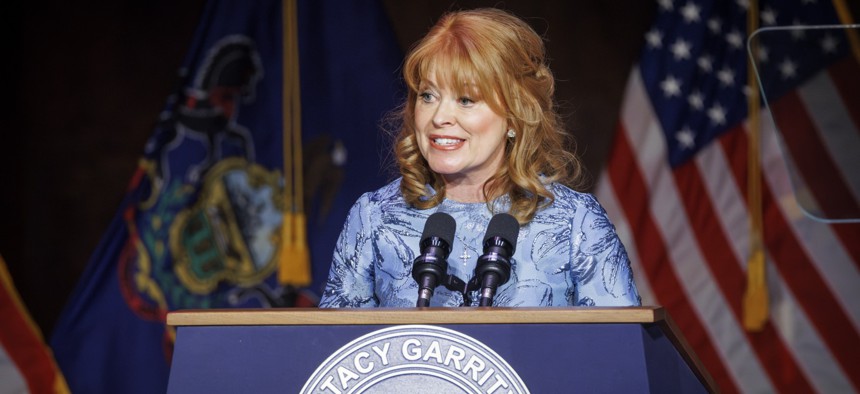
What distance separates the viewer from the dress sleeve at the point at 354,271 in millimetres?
2059

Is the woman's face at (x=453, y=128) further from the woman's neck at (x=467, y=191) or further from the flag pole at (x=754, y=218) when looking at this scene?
the flag pole at (x=754, y=218)

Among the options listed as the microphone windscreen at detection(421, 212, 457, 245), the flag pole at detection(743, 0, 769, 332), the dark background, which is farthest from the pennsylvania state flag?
the microphone windscreen at detection(421, 212, 457, 245)

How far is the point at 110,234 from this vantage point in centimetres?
401

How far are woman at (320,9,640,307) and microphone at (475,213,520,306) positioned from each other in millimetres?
207

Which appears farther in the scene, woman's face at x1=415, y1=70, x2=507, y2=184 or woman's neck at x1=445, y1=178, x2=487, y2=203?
woman's neck at x1=445, y1=178, x2=487, y2=203

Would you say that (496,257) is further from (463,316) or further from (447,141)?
(447,141)

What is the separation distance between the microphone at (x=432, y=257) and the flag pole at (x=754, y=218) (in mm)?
2687

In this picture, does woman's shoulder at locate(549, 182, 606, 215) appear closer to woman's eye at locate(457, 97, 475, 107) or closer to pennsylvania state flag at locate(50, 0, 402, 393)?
→ woman's eye at locate(457, 97, 475, 107)

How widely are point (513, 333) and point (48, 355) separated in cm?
287

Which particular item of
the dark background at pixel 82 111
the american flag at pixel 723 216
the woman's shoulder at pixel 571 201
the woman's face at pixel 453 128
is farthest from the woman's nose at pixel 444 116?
the american flag at pixel 723 216

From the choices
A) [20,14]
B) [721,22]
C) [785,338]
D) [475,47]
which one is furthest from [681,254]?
[20,14]

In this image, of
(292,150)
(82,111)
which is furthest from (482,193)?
(82,111)

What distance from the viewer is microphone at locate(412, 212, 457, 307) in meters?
1.62

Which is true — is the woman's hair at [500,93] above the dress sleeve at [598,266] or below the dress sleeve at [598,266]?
above
